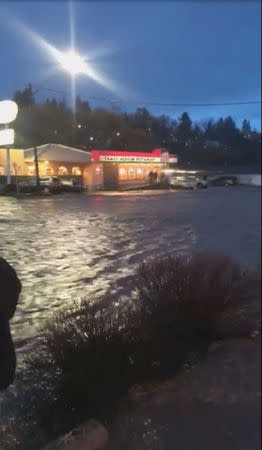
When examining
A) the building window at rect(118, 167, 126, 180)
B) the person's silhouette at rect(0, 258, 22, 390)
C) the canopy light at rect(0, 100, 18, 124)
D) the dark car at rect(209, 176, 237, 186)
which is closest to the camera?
the person's silhouette at rect(0, 258, 22, 390)

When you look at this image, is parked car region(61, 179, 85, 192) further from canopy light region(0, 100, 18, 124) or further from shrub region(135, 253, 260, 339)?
shrub region(135, 253, 260, 339)

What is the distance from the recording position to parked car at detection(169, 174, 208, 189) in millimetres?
2715

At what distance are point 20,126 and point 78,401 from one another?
1334 mm

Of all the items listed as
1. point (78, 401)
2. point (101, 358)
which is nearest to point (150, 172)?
point (101, 358)

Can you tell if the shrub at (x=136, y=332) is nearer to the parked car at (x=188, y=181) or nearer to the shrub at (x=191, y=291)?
the shrub at (x=191, y=291)

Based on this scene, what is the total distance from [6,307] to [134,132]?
104cm

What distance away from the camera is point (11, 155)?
158 centimetres

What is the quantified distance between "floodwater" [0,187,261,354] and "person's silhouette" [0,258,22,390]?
17cm

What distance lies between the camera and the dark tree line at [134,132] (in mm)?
1615

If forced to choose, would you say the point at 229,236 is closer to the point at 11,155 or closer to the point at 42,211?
the point at 42,211

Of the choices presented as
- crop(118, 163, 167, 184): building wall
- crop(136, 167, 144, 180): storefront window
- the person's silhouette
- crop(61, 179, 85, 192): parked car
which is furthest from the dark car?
the person's silhouette

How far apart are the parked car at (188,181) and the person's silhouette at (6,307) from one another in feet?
4.91

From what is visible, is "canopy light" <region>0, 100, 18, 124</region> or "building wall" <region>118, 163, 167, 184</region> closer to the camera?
"canopy light" <region>0, 100, 18, 124</region>

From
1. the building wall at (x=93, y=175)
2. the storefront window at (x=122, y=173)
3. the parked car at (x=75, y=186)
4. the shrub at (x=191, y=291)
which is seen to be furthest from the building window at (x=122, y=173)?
the shrub at (x=191, y=291)
